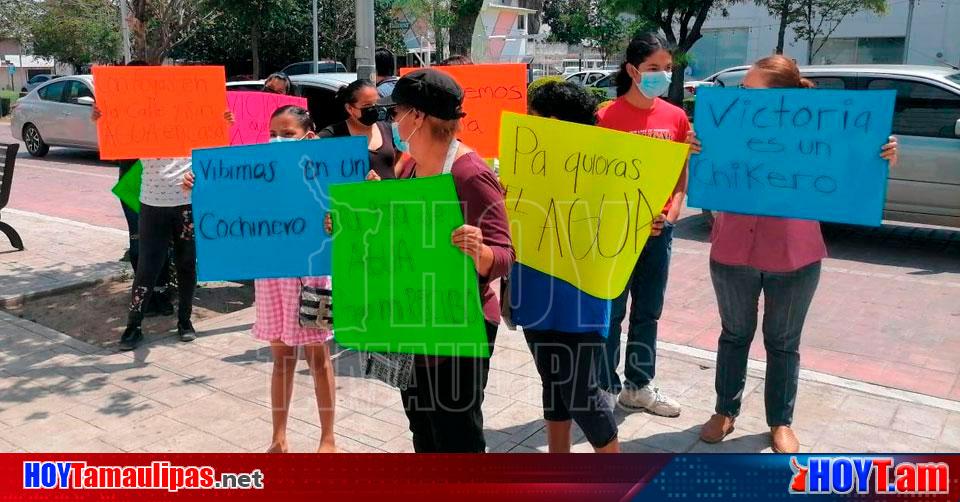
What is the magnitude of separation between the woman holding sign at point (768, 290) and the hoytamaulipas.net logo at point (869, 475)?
2.14ft

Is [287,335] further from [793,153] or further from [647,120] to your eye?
[793,153]

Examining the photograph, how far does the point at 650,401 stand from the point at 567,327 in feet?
4.81

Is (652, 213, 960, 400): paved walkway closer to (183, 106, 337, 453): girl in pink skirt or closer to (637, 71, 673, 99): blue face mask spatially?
(637, 71, 673, 99): blue face mask

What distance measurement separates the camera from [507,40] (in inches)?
483

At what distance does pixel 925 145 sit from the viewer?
7.73 m

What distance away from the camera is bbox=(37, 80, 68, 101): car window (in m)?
15.9

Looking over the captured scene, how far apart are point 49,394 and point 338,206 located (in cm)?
284

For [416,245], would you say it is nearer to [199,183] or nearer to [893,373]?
[199,183]

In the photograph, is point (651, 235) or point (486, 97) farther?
point (486, 97)

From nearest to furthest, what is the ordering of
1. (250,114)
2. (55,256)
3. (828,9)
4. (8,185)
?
(250,114)
(55,256)
(8,185)
(828,9)

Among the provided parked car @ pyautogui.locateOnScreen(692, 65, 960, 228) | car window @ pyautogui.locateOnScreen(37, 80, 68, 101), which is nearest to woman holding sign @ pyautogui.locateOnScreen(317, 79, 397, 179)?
parked car @ pyautogui.locateOnScreen(692, 65, 960, 228)

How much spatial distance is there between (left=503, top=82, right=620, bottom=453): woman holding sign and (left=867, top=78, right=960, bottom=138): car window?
5950 millimetres

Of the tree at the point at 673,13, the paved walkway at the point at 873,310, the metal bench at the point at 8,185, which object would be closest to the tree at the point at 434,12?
the tree at the point at 673,13

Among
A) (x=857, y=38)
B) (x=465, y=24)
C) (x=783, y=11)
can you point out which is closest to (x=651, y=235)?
(x=465, y=24)
